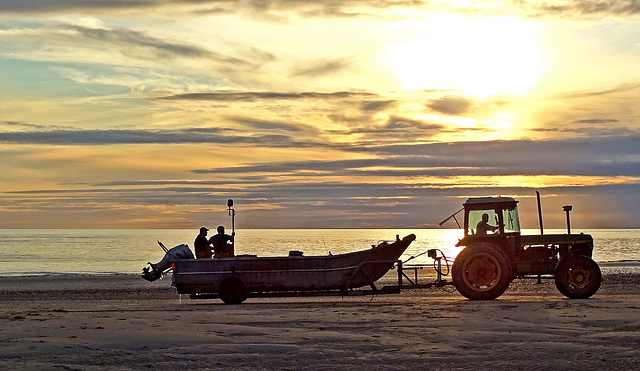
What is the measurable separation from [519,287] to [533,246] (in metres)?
6.83

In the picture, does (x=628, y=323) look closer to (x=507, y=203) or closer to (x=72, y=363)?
(x=507, y=203)

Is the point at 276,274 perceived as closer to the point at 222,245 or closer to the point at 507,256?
the point at 222,245

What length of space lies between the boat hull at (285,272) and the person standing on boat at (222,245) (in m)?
0.41

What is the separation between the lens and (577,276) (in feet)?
56.2

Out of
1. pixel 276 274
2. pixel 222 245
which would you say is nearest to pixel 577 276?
pixel 276 274

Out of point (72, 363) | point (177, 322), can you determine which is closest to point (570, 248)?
point (177, 322)

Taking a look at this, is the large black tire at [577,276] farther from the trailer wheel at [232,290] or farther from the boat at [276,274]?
the trailer wheel at [232,290]

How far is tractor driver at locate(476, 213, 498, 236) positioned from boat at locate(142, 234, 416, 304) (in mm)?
1948

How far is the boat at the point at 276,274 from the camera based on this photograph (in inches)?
685

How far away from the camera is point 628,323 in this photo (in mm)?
12539

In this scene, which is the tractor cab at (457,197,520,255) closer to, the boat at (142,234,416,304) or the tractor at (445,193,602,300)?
the tractor at (445,193,602,300)

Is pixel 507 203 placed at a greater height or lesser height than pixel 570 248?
greater

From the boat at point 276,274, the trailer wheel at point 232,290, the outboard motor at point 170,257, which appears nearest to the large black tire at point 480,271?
the boat at point 276,274

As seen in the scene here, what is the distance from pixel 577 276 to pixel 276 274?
703cm
